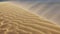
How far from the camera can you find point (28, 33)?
0.79 m

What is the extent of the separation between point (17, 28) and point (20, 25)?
0.07 meters

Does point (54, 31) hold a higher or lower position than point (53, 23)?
lower

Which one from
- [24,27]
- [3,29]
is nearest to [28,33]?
[24,27]

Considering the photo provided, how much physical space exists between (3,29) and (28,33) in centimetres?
23

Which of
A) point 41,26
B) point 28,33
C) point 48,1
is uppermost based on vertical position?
point 48,1

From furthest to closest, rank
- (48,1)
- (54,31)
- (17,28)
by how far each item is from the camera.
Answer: (48,1) → (17,28) → (54,31)

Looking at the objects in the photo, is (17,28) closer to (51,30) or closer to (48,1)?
(51,30)

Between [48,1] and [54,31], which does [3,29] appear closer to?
[54,31]

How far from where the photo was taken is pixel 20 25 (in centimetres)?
94

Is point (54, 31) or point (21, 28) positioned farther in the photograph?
point (21, 28)

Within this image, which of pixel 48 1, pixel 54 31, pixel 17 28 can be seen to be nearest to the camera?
pixel 54 31

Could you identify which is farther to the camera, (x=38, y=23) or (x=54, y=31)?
(x=38, y=23)

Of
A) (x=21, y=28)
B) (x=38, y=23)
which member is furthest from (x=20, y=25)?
(x=38, y=23)

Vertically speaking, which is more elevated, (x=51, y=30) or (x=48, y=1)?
(x=48, y=1)
